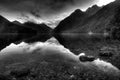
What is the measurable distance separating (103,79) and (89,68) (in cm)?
488

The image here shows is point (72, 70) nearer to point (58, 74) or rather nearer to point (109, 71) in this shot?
point (58, 74)

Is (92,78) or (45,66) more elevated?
(45,66)

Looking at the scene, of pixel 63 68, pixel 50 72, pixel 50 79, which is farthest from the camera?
pixel 63 68

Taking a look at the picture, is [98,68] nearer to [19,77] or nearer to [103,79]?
[103,79]

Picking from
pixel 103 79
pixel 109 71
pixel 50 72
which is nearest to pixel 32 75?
pixel 50 72

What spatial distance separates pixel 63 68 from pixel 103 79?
6.71 meters

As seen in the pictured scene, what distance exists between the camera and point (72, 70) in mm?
22266

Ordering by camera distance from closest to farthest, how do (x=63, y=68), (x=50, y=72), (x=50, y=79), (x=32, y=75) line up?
1. (x=50, y=79)
2. (x=32, y=75)
3. (x=50, y=72)
4. (x=63, y=68)

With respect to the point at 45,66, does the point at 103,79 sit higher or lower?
lower

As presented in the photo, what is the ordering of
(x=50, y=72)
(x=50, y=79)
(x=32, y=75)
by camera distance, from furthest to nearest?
(x=50, y=72) < (x=32, y=75) < (x=50, y=79)

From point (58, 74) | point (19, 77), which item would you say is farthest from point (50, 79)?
point (19, 77)

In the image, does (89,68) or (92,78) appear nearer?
(92,78)

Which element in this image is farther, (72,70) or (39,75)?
(72,70)

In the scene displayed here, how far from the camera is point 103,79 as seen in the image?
61.1ft
